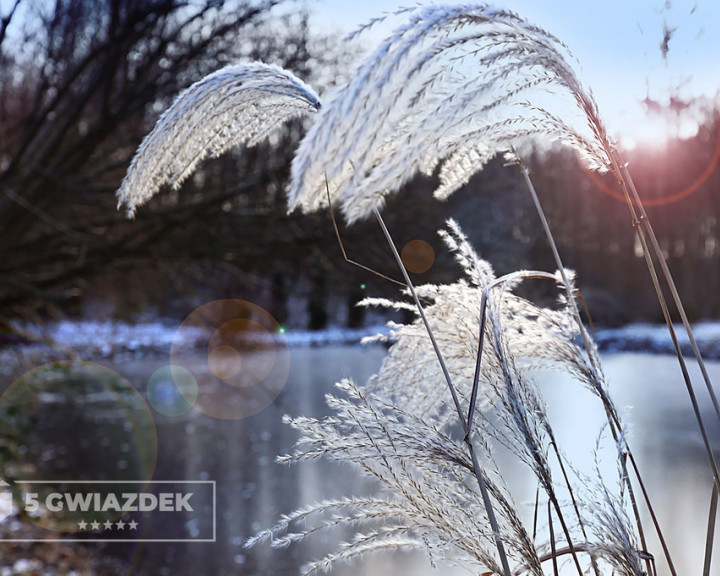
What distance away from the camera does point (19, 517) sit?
3891 mm

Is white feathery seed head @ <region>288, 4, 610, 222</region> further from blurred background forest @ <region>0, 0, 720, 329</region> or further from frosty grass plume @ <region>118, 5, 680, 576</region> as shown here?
blurred background forest @ <region>0, 0, 720, 329</region>

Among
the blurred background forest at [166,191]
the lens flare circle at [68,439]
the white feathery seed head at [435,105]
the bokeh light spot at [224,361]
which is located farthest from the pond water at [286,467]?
the bokeh light spot at [224,361]

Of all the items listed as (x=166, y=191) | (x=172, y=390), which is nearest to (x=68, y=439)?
(x=172, y=390)

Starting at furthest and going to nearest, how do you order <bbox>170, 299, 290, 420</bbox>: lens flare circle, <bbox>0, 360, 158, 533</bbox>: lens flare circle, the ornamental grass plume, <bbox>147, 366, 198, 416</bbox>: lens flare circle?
1. <bbox>170, 299, 290, 420</bbox>: lens flare circle
2. <bbox>147, 366, 198, 416</bbox>: lens flare circle
3. <bbox>0, 360, 158, 533</bbox>: lens flare circle
4. the ornamental grass plume

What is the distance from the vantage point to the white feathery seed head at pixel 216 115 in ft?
2.52

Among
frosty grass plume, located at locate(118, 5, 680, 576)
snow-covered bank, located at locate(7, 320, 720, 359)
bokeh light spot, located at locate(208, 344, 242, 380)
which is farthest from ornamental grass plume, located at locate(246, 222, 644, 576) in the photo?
bokeh light spot, located at locate(208, 344, 242, 380)

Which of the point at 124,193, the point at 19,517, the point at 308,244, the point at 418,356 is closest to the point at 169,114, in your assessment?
the point at 124,193

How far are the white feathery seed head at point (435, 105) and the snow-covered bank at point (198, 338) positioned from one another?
5721 millimetres

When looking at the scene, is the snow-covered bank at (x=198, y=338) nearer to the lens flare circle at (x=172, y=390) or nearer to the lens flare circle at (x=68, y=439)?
the lens flare circle at (x=68, y=439)

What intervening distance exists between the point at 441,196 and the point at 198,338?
11.4 m

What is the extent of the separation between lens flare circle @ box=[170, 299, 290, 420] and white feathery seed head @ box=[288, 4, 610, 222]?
6.71m

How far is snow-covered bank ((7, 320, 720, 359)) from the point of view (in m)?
8.12

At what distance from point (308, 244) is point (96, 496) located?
8.83 feet

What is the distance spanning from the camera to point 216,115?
80cm
